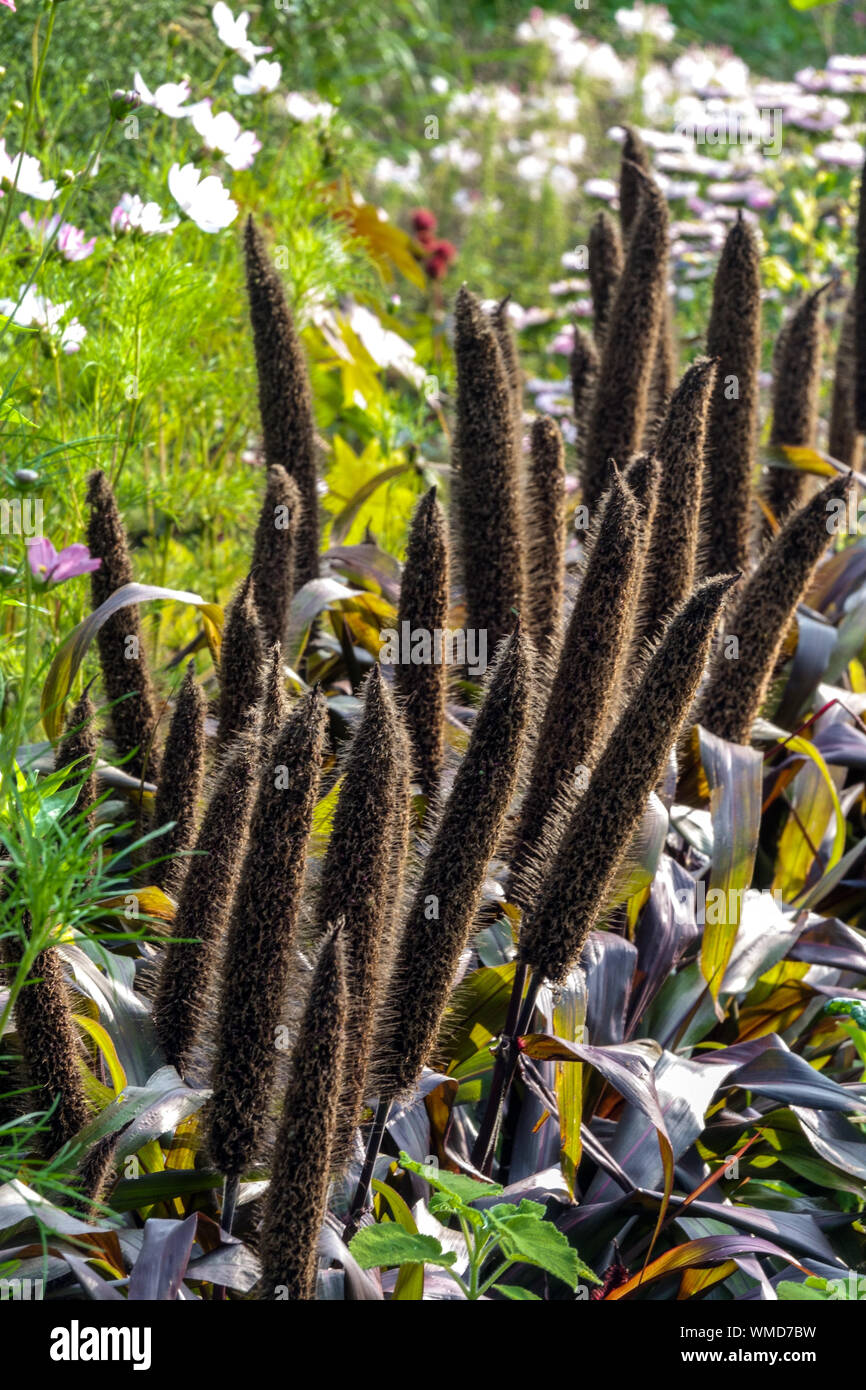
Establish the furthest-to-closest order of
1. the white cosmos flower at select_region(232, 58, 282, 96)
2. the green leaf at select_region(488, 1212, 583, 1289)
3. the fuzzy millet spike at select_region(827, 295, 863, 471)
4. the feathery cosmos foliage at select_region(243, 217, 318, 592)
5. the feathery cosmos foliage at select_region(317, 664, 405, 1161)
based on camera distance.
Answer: the fuzzy millet spike at select_region(827, 295, 863, 471) → the white cosmos flower at select_region(232, 58, 282, 96) → the feathery cosmos foliage at select_region(243, 217, 318, 592) → the feathery cosmos foliage at select_region(317, 664, 405, 1161) → the green leaf at select_region(488, 1212, 583, 1289)

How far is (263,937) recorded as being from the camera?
5.50 feet

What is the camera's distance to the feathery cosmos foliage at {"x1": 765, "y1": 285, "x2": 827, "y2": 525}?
11.4ft

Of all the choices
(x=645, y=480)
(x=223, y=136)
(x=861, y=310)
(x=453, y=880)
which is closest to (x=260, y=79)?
(x=223, y=136)

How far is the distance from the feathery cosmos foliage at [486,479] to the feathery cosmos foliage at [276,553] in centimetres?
37

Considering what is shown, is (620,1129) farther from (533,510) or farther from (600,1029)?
(533,510)

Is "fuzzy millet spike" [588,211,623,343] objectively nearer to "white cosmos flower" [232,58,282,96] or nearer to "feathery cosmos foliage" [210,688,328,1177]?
"white cosmos flower" [232,58,282,96]

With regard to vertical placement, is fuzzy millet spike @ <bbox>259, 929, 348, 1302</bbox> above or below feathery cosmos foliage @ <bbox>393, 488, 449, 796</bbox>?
below

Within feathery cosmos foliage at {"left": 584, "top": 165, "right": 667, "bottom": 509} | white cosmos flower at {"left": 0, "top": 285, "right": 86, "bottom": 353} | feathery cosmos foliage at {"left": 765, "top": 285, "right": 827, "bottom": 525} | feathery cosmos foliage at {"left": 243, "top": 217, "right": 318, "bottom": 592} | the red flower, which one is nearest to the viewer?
white cosmos flower at {"left": 0, "top": 285, "right": 86, "bottom": 353}

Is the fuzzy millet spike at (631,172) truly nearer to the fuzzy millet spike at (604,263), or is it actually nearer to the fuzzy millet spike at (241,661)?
the fuzzy millet spike at (604,263)

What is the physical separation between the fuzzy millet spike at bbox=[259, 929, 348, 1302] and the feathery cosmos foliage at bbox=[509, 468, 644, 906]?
744 millimetres

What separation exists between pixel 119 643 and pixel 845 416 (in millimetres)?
2519

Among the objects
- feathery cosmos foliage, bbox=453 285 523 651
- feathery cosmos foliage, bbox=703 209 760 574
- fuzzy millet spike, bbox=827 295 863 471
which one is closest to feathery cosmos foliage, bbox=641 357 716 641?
feathery cosmos foliage, bbox=453 285 523 651

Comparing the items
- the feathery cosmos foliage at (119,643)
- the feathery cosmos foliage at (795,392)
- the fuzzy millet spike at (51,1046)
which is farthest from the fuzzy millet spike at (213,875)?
the feathery cosmos foliage at (795,392)

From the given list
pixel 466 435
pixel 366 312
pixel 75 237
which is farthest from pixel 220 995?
pixel 366 312
